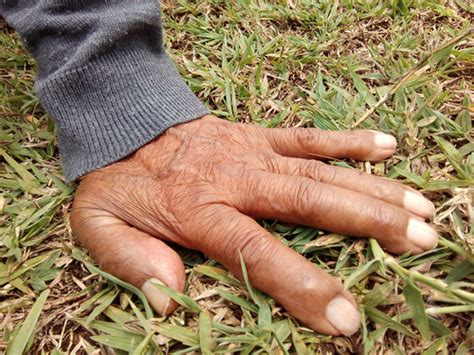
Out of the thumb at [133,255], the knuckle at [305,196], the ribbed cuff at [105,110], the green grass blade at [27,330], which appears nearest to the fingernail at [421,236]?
the knuckle at [305,196]

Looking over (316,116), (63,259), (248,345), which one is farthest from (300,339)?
(316,116)

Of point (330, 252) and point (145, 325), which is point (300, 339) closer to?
point (330, 252)

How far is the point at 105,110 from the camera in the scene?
1520 mm

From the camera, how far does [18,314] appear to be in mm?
1219

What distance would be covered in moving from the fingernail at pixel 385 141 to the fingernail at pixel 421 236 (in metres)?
0.36

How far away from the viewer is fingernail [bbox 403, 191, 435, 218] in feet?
3.97

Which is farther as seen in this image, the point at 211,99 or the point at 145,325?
the point at 211,99

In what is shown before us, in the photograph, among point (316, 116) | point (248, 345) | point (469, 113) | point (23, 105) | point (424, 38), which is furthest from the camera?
point (424, 38)

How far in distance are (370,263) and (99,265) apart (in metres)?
0.78

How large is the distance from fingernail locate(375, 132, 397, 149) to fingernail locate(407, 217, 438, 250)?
359mm

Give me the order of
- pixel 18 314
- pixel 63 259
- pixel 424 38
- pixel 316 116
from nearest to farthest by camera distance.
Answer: pixel 18 314, pixel 63 259, pixel 316 116, pixel 424 38

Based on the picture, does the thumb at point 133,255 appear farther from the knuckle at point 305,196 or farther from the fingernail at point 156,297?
the knuckle at point 305,196

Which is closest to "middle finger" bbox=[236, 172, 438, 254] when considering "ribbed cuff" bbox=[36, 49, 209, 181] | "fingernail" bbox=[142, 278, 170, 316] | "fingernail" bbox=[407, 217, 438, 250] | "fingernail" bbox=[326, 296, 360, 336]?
"fingernail" bbox=[407, 217, 438, 250]

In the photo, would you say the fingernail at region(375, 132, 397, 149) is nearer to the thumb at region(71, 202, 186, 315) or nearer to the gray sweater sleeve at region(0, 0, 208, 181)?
the gray sweater sleeve at region(0, 0, 208, 181)
